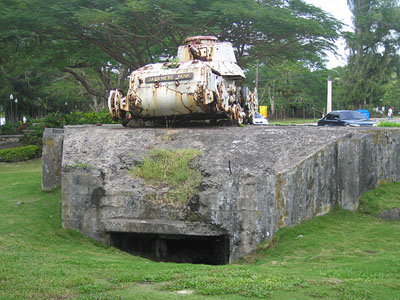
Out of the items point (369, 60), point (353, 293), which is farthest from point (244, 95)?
point (369, 60)

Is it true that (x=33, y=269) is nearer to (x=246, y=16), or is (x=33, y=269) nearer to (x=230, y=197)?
(x=230, y=197)

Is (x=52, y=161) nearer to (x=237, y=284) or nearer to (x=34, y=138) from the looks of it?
(x=237, y=284)

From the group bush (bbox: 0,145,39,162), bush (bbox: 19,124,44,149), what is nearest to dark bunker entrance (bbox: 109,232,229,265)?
bush (bbox: 0,145,39,162)

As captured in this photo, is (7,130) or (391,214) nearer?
(391,214)

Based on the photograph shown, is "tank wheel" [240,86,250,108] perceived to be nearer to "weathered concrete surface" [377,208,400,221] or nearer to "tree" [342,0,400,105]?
"weathered concrete surface" [377,208,400,221]

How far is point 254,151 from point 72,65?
775 inches

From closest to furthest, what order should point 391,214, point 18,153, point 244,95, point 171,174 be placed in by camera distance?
point 171,174, point 391,214, point 244,95, point 18,153

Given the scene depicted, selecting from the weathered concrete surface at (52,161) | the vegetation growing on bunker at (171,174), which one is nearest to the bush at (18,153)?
the weathered concrete surface at (52,161)

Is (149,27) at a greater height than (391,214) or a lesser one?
greater

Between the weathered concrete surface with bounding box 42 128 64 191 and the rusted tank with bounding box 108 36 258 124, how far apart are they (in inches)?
58.5

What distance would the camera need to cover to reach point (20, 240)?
830 cm

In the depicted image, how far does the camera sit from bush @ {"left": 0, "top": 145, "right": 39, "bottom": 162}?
20.0 m

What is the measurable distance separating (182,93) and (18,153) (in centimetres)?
1187

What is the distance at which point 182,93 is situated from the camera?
10.6 meters
